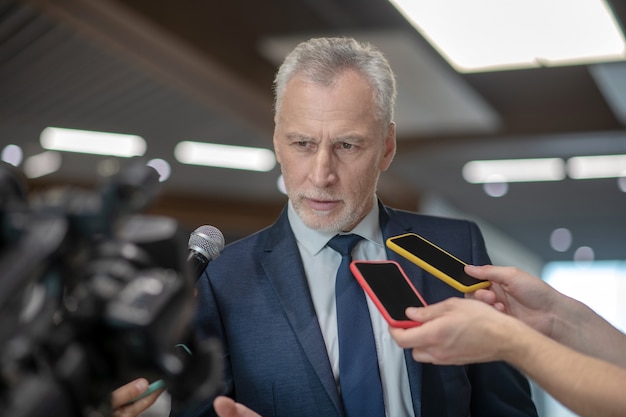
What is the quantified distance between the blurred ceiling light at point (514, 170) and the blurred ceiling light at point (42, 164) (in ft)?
18.4

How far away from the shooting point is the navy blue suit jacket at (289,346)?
2.01m

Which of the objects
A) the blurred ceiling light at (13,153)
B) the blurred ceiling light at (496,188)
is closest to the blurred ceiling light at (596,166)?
the blurred ceiling light at (496,188)

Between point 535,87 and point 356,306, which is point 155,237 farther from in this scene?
point 535,87

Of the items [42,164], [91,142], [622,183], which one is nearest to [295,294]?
[91,142]

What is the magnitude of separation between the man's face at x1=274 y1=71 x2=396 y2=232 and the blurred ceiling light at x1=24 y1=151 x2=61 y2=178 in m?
8.86

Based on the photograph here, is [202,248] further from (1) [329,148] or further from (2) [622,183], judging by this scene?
(2) [622,183]

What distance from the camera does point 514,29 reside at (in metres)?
4.89

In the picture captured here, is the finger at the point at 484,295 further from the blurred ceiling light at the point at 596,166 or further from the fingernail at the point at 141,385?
the blurred ceiling light at the point at 596,166

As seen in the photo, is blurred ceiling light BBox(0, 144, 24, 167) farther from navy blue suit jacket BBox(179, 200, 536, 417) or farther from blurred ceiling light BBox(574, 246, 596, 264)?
blurred ceiling light BBox(574, 246, 596, 264)

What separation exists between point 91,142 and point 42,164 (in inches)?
51.2

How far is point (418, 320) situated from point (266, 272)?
0.59m

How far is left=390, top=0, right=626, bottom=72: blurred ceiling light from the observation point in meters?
4.50

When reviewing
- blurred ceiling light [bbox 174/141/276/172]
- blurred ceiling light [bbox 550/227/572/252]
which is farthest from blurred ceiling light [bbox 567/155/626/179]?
blurred ceiling light [bbox 550/227/572/252]

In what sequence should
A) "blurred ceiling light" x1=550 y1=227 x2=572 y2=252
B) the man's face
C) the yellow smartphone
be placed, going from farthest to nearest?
1. "blurred ceiling light" x1=550 y1=227 x2=572 y2=252
2. the man's face
3. the yellow smartphone
